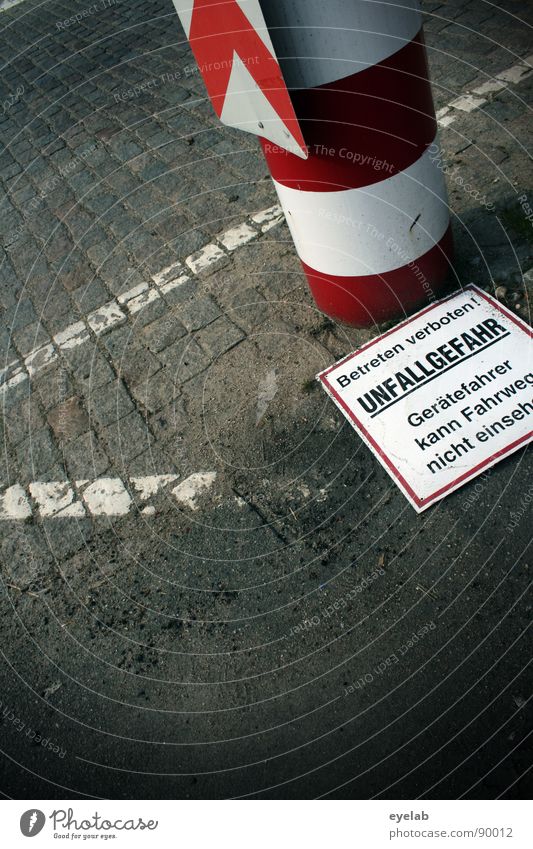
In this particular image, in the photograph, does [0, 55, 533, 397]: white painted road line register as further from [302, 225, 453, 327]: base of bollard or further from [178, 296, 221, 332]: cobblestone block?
[302, 225, 453, 327]: base of bollard

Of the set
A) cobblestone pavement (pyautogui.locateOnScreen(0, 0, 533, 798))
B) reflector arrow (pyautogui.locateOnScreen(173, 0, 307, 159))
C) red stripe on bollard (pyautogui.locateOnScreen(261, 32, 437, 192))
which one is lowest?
cobblestone pavement (pyautogui.locateOnScreen(0, 0, 533, 798))

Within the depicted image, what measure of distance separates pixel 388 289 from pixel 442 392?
0.53m

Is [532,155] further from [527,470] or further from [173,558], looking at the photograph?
[173,558]

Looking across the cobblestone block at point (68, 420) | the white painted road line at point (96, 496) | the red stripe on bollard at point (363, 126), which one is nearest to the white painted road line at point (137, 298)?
the cobblestone block at point (68, 420)

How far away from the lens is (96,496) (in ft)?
9.82

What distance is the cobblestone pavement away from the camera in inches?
84.5

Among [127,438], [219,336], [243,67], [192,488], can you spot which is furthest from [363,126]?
[127,438]

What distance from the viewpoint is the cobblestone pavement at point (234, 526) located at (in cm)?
→ 215

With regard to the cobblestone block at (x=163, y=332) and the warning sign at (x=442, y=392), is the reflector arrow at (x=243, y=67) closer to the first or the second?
the warning sign at (x=442, y=392)

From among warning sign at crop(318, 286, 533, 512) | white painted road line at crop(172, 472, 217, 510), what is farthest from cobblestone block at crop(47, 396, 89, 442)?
warning sign at crop(318, 286, 533, 512)

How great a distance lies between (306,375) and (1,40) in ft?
25.1

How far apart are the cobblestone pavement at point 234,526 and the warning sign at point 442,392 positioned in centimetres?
8

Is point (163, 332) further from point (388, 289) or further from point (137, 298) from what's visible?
point (388, 289)
